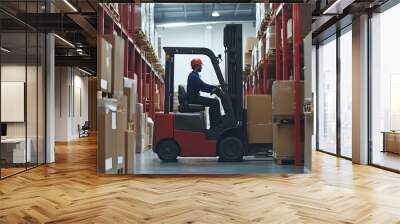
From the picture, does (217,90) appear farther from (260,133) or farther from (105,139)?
(105,139)

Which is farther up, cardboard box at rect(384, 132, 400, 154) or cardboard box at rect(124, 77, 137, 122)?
cardboard box at rect(124, 77, 137, 122)

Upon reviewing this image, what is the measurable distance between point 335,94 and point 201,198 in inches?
217

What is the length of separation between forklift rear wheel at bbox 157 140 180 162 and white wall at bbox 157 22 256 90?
77 centimetres

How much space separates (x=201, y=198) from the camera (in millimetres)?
3988

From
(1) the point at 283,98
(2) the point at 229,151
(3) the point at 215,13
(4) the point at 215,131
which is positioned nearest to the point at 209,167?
(2) the point at 229,151

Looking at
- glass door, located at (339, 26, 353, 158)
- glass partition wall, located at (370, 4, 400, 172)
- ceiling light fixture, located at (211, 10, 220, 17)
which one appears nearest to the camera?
ceiling light fixture, located at (211, 10, 220, 17)

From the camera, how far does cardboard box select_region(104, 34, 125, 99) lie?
17.7ft

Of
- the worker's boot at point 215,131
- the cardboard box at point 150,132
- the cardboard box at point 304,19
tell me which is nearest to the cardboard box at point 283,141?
the worker's boot at point 215,131

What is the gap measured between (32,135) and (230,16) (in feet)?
12.6

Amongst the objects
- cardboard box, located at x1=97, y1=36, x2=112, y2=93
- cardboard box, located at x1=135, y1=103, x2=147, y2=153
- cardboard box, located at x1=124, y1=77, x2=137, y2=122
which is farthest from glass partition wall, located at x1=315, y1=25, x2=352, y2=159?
cardboard box, located at x1=97, y1=36, x2=112, y2=93

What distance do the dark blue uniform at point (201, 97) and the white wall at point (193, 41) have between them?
0.08 m

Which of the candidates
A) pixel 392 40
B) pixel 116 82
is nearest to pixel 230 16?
pixel 116 82

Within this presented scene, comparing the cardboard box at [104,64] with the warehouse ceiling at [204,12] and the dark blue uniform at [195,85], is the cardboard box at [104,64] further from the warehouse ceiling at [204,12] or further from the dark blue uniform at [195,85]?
the dark blue uniform at [195,85]

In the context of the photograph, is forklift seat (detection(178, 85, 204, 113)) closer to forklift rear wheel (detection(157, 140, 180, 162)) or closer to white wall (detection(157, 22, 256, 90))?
white wall (detection(157, 22, 256, 90))
